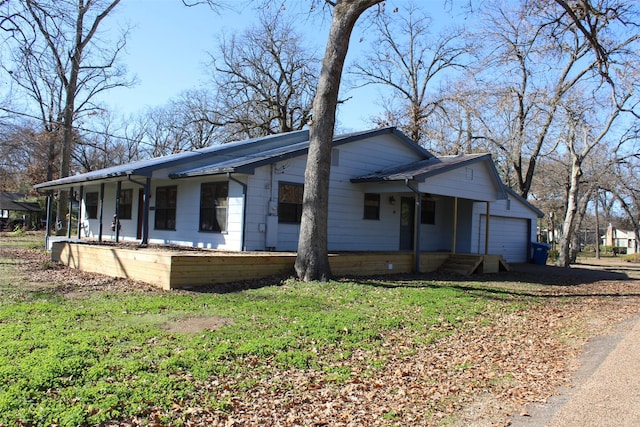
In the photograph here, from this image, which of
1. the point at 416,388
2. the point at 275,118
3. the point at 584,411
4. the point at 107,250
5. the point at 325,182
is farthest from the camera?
the point at 275,118

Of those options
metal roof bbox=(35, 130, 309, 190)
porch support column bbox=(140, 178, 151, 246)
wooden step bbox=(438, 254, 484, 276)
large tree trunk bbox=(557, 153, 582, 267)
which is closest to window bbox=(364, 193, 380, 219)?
wooden step bbox=(438, 254, 484, 276)

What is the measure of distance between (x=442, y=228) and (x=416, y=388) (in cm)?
1472

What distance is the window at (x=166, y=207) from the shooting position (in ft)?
53.4

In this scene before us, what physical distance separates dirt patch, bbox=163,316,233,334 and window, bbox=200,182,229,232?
6653mm

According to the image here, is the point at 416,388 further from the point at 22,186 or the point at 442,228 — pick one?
the point at 22,186

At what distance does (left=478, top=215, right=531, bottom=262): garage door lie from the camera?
68.7 feet

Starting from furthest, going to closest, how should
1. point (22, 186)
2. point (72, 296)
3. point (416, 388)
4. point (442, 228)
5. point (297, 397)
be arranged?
point (22, 186)
point (442, 228)
point (72, 296)
point (416, 388)
point (297, 397)

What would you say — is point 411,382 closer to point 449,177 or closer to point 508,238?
point 449,177

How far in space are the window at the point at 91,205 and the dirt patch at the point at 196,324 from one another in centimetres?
1566

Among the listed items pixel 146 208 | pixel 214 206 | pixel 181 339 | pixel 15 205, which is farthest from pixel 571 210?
pixel 15 205

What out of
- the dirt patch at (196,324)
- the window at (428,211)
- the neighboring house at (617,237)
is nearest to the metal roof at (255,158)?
the window at (428,211)

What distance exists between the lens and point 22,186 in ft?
184

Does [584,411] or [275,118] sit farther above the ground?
[275,118]

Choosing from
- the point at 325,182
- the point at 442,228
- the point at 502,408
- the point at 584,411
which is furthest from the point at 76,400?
the point at 442,228
